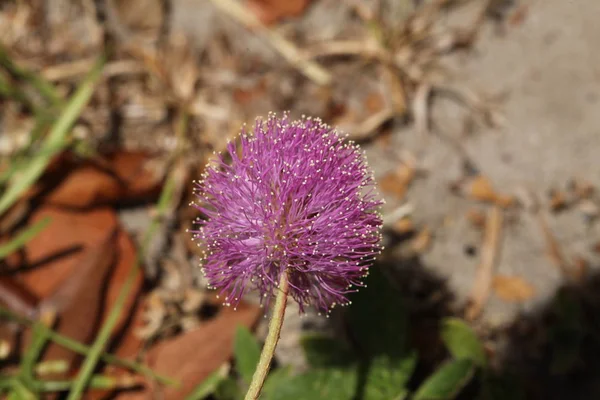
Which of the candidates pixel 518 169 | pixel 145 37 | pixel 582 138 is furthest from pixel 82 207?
pixel 582 138

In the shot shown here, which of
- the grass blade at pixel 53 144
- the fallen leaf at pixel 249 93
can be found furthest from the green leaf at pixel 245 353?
the fallen leaf at pixel 249 93

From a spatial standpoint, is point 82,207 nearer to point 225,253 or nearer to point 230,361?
point 230,361

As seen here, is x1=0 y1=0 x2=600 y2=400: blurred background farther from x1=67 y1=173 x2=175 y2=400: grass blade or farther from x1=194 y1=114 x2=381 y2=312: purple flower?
x1=194 y1=114 x2=381 y2=312: purple flower

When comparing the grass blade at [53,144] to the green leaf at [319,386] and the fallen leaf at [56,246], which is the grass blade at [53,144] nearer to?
the fallen leaf at [56,246]

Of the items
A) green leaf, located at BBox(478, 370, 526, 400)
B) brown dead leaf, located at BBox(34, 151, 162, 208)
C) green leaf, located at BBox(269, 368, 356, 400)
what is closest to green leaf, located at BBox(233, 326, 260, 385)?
green leaf, located at BBox(269, 368, 356, 400)

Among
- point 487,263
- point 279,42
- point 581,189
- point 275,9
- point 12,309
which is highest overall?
point 275,9

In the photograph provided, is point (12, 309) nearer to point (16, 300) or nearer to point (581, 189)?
point (16, 300)

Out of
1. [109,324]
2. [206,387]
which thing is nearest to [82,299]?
[109,324]
